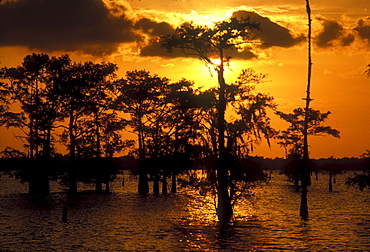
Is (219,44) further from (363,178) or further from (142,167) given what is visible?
(142,167)

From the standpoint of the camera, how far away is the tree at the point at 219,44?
43406 mm

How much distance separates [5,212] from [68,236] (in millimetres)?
19977

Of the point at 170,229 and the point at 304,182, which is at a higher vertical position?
the point at 304,182

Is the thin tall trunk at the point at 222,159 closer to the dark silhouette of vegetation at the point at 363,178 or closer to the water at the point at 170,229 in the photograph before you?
the water at the point at 170,229

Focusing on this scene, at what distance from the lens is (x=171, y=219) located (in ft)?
171

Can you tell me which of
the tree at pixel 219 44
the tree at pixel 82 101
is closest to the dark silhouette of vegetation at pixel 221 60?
the tree at pixel 219 44

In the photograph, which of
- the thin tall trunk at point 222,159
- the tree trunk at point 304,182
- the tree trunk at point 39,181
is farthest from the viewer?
the tree trunk at point 39,181

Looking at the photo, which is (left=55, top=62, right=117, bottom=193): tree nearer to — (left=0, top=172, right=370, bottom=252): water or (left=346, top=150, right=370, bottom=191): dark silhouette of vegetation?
(left=0, top=172, right=370, bottom=252): water

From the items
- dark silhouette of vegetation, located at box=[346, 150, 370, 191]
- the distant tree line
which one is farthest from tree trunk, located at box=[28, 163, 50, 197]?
dark silhouette of vegetation, located at box=[346, 150, 370, 191]

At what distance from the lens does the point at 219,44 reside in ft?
145

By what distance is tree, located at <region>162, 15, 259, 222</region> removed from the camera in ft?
142

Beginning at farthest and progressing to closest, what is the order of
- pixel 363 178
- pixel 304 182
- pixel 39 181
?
pixel 39 181
pixel 304 182
pixel 363 178

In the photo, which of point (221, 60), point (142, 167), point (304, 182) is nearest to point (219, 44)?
point (221, 60)

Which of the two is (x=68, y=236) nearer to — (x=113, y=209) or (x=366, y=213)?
(x=113, y=209)
